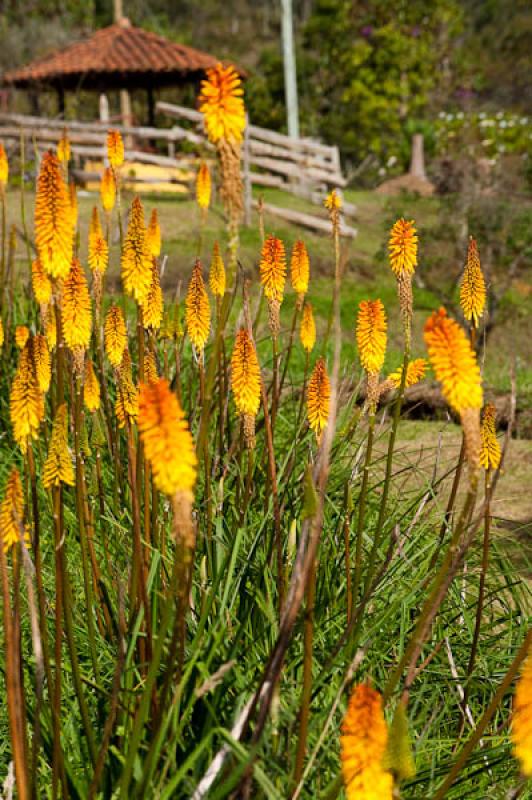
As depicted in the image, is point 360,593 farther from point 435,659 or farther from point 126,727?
point 126,727

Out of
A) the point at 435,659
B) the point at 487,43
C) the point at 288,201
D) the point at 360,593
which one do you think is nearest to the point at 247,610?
the point at 360,593

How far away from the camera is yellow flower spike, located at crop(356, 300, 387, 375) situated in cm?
182

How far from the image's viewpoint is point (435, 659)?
7.83ft

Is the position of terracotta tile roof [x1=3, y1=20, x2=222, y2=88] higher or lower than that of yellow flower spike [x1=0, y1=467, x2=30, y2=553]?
higher

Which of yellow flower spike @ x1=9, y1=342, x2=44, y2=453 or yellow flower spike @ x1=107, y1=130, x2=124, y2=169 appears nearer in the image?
yellow flower spike @ x1=9, y1=342, x2=44, y2=453

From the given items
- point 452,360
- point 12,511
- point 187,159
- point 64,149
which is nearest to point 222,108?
point 452,360

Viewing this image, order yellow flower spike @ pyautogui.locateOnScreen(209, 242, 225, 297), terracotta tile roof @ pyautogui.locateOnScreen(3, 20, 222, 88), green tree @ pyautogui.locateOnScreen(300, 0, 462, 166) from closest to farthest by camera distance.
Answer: yellow flower spike @ pyautogui.locateOnScreen(209, 242, 225, 297), terracotta tile roof @ pyautogui.locateOnScreen(3, 20, 222, 88), green tree @ pyautogui.locateOnScreen(300, 0, 462, 166)

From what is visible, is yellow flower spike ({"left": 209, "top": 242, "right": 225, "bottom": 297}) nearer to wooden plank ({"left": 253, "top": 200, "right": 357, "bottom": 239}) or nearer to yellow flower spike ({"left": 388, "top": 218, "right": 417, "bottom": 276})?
yellow flower spike ({"left": 388, "top": 218, "right": 417, "bottom": 276})

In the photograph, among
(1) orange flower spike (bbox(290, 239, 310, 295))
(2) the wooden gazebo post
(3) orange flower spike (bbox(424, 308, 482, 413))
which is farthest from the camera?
(2) the wooden gazebo post

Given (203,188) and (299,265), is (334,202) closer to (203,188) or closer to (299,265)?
(299,265)

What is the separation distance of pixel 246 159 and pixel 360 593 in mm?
13706

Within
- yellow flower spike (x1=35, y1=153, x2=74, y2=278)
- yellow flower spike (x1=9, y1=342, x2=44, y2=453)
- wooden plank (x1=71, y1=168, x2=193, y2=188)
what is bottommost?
wooden plank (x1=71, y1=168, x2=193, y2=188)

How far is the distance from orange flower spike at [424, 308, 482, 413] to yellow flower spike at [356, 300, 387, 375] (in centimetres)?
63

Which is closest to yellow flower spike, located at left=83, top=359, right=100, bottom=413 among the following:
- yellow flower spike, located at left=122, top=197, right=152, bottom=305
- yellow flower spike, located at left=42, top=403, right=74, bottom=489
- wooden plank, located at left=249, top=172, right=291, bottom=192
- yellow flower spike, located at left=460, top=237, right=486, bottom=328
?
yellow flower spike, located at left=122, top=197, right=152, bottom=305
